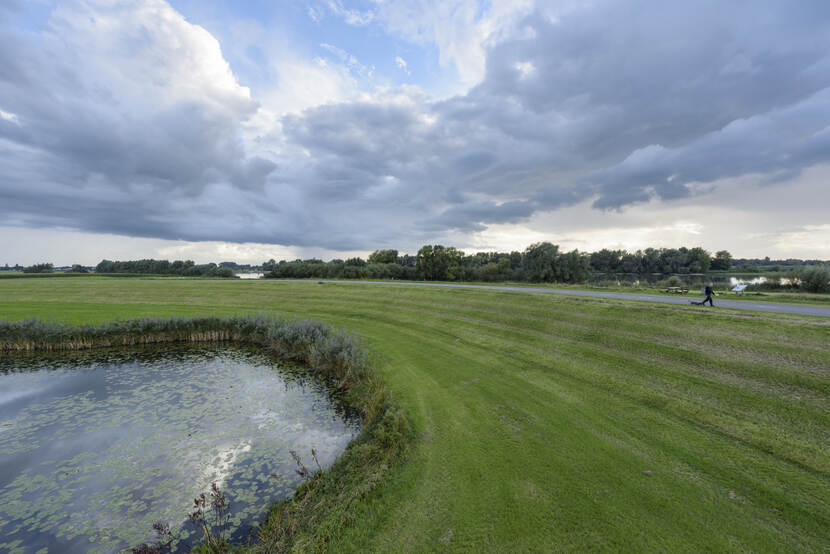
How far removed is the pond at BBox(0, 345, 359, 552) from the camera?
624 cm

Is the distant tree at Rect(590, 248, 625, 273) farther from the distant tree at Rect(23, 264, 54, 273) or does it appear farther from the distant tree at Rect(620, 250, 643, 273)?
the distant tree at Rect(23, 264, 54, 273)

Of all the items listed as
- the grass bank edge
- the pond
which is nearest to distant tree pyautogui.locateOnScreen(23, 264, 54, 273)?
the grass bank edge

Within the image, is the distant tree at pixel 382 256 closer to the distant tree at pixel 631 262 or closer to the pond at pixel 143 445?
the pond at pixel 143 445

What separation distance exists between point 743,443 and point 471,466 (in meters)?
6.44

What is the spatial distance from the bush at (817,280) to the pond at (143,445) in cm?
4003

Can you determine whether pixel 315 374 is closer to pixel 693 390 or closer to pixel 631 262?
pixel 693 390

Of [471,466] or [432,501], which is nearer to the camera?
[432,501]

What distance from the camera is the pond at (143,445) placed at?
6238mm

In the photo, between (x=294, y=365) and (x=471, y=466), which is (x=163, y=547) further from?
(x=294, y=365)

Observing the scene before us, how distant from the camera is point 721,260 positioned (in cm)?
9806

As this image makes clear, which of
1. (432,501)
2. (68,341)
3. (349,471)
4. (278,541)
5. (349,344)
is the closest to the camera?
(278,541)

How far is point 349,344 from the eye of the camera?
14266mm

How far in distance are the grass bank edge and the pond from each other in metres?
0.96

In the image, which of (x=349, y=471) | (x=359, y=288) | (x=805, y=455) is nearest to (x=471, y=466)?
(x=349, y=471)
